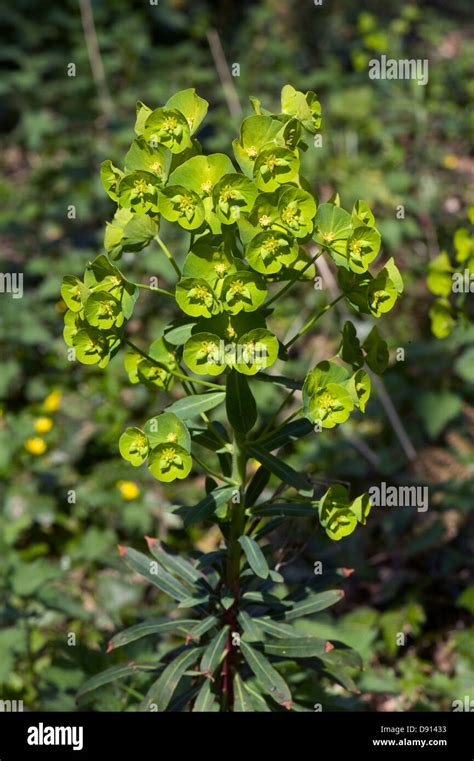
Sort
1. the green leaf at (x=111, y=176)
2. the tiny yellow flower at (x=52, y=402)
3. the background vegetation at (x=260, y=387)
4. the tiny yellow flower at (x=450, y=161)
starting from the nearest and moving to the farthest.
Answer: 1. the green leaf at (x=111, y=176)
2. the background vegetation at (x=260, y=387)
3. the tiny yellow flower at (x=52, y=402)
4. the tiny yellow flower at (x=450, y=161)

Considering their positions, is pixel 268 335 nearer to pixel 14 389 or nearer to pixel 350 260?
pixel 350 260

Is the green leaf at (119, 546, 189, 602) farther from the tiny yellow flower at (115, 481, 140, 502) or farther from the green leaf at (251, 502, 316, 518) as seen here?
the tiny yellow flower at (115, 481, 140, 502)

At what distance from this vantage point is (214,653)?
1.93m

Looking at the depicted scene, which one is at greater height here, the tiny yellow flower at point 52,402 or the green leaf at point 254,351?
the green leaf at point 254,351

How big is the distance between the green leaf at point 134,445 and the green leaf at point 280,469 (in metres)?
0.28

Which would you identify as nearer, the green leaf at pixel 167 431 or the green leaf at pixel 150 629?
the green leaf at pixel 167 431

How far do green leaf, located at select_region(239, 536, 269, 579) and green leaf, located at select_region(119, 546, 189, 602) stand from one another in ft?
0.80

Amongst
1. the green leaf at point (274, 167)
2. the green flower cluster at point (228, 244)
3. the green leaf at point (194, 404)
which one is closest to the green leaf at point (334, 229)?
the green flower cluster at point (228, 244)

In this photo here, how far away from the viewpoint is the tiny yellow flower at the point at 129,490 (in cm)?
337

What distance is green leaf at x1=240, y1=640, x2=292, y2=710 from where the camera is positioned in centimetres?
190

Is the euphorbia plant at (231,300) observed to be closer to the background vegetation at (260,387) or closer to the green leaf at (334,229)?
the green leaf at (334,229)

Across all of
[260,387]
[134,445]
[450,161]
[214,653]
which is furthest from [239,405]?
[450,161]

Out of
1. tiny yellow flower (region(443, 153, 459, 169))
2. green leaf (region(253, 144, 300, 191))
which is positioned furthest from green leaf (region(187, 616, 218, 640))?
tiny yellow flower (region(443, 153, 459, 169))

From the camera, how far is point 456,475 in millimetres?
3006
